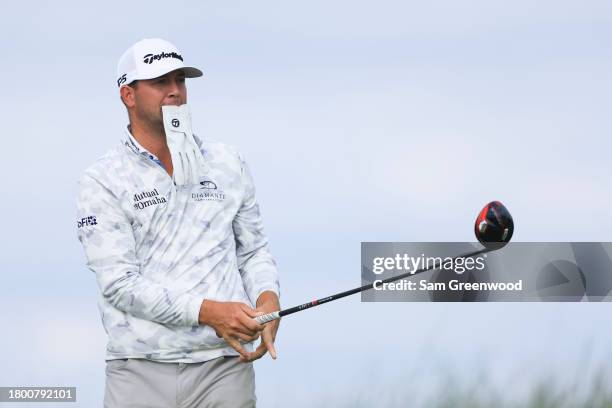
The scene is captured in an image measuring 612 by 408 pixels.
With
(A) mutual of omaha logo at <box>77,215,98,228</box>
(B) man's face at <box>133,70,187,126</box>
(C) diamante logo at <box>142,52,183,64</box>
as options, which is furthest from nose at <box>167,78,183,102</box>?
(A) mutual of omaha logo at <box>77,215,98,228</box>

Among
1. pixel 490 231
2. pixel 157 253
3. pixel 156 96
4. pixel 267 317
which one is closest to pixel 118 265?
pixel 157 253

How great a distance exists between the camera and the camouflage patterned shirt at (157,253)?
239 inches

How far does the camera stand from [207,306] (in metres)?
6.03

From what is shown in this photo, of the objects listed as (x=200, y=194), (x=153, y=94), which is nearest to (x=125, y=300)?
(x=200, y=194)

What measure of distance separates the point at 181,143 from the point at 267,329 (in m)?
1.02

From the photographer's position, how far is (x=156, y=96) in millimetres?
6328

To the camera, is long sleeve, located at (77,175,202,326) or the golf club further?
the golf club

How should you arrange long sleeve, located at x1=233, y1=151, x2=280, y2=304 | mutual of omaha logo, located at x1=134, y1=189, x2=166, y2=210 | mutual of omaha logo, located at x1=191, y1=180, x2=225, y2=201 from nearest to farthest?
mutual of omaha logo, located at x1=134, y1=189, x2=166, y2=210 < mutual of omaha logo, located at x1=191, y1=180, x2=225, y2=201 < long sleeve, located at x1=233, y1=151, x2=280, y2=304

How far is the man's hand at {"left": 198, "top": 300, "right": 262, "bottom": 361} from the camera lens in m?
6.02

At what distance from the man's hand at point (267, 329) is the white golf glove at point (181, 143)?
694 millimetres

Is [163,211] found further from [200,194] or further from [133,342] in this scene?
[133,342]

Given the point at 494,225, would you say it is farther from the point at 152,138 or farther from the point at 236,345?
the point at 152,138

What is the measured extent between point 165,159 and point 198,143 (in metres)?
0.21

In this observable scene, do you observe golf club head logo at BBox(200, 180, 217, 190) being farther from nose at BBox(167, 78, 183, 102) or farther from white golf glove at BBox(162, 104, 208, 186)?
nose at BBox(167, 78, 183, 102)
